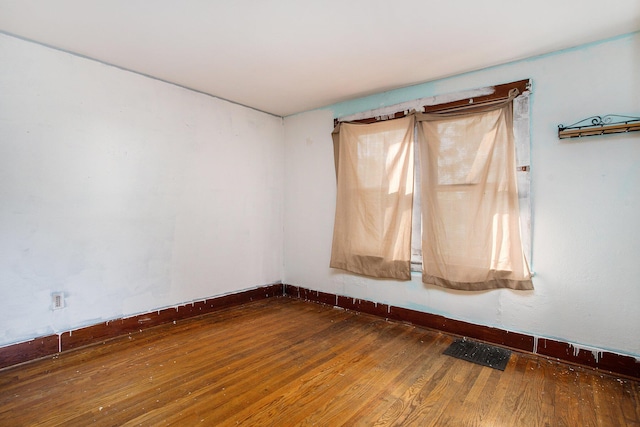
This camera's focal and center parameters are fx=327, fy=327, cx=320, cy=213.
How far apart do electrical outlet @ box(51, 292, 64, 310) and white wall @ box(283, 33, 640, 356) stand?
3.38 m

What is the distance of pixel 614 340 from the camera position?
2.43 m

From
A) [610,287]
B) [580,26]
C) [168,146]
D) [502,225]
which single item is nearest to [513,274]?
[502,225]

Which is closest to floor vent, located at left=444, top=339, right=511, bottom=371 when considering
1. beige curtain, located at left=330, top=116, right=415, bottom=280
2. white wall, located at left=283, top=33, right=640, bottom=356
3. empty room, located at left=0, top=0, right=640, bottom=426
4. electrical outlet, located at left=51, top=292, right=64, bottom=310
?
empty room, located at left=0, top=0, right=640, bottom=426

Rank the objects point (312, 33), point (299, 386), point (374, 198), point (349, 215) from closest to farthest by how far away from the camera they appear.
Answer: point (299, 386)
point (312, 33)
point (374, 198)
point (349, 215)

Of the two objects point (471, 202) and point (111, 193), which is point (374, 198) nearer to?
point (471, 202)

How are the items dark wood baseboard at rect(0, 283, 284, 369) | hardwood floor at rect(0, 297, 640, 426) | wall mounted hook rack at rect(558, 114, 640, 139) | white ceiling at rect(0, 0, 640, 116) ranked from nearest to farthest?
hardwood floor at rect(0, 297, 640, 426)
white ceiling at rect(0, 0, 640, 116)
wall mounted hook rack at rect(558, 114, 640, 139)
dark wood baseboard at rect(0, 283, 284, 369)

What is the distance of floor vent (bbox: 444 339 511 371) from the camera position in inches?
102

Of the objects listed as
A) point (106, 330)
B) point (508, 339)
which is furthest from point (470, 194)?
point (106, 330)

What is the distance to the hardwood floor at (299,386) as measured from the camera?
190cm

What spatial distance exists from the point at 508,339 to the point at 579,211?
1.22m

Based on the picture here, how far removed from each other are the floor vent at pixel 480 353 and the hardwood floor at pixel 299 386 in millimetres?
86

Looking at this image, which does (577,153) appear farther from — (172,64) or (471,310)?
(172,64)

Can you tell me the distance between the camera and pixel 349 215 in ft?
12.7

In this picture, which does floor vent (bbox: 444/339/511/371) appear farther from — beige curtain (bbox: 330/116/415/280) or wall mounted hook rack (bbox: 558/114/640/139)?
wall mounted hook rack (bbox: 558/114/640/139)
